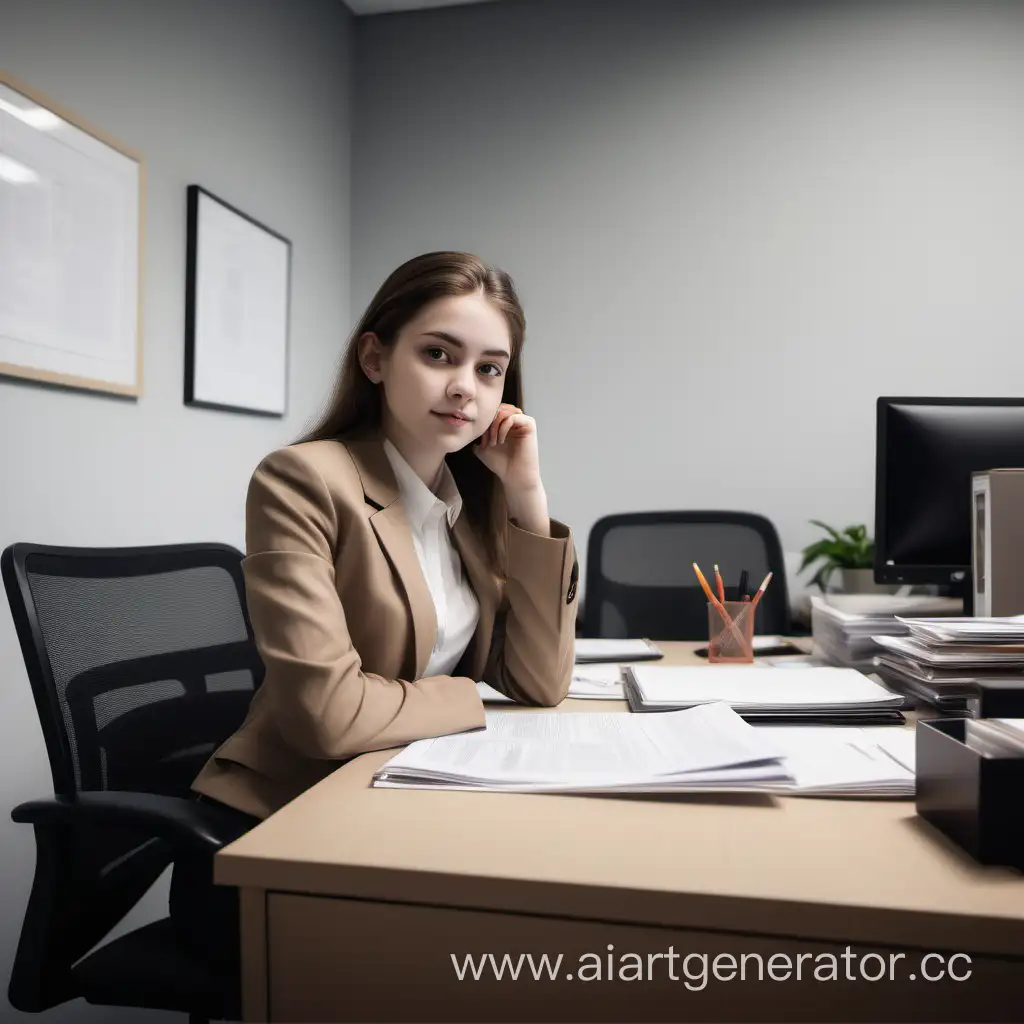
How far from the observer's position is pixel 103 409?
1.74 m

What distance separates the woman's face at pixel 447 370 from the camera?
1124mm

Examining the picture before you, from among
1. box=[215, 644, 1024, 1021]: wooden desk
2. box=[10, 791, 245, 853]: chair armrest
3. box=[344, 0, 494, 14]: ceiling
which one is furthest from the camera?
box=[344, 0, 494, 14]: ceiling

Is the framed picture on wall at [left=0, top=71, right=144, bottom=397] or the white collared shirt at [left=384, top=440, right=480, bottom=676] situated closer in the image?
the white collared shirt at [left=384, top=440, right=480, bottom=676]

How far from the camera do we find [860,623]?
1346 millimetres

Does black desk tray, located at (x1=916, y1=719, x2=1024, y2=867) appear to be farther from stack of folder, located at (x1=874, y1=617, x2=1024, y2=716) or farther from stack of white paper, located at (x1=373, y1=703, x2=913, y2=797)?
stack of folder, located at (x1=874, y1=617, x2=1024, y2=716)

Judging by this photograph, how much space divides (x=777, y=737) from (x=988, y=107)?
2.41 metres

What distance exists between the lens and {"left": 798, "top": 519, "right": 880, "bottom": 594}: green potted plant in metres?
2.38

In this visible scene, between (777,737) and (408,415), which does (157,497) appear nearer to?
(408,415)

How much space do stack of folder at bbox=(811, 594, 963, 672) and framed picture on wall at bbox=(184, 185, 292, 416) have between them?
1445mm

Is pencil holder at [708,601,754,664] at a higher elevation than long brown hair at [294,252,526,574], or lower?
lower

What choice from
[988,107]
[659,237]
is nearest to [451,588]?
[659,237]

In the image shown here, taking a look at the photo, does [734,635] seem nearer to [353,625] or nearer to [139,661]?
[353,625]

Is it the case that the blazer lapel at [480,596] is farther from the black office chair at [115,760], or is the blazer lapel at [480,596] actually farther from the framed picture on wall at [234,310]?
the framed picture on wall at [234,310]

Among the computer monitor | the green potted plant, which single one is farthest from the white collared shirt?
the green potted plant
